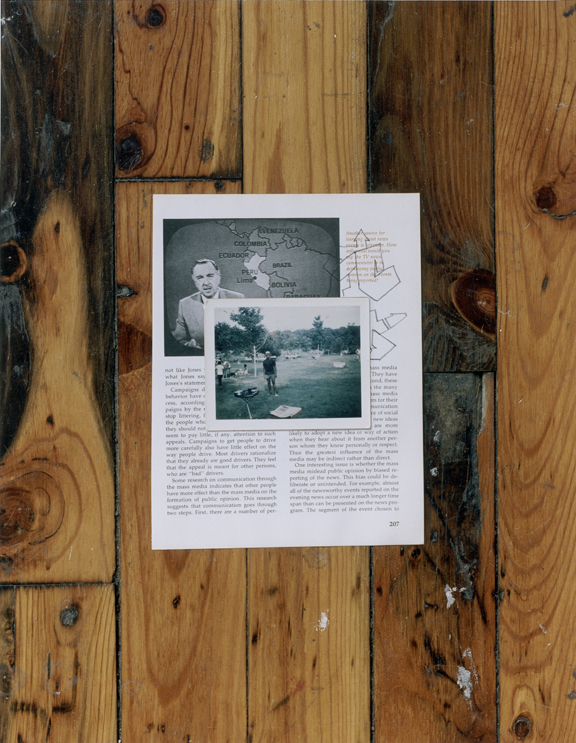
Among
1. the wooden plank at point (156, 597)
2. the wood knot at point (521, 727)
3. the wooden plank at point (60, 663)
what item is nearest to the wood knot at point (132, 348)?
the wooden plank at point (156, 597)

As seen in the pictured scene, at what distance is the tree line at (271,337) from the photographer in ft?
1.40

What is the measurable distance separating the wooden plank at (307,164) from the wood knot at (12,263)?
0.23 meters

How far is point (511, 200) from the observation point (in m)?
0.44

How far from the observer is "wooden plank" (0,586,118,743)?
0.42 m

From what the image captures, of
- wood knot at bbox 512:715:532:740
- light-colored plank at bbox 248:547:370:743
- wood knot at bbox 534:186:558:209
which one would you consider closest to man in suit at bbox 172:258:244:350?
light-colored plank at bbox 248:547:370:743

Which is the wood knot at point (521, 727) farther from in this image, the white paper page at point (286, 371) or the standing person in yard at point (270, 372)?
the standing person in yard at point (270, 372)

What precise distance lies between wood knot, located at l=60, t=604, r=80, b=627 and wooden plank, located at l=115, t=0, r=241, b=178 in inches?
16.9

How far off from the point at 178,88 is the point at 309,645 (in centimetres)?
57

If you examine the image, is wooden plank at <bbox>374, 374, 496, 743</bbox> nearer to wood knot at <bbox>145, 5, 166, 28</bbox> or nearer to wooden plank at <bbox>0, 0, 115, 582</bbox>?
wooden plank at <bbox>0, 0, 115, 582</bbox>

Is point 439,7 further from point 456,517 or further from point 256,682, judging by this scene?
point 256,682

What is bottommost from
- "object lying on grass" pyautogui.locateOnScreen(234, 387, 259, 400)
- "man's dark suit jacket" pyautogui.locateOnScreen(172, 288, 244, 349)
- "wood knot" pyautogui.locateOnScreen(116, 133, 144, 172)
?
"object lying on grass" pyautogui.locateOnScreen(234, 387, 259, 400)

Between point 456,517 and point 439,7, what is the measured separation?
51cm

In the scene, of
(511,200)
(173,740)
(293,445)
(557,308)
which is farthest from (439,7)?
(173,740)

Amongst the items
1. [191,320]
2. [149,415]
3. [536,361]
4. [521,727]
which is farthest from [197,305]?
[521,727]
